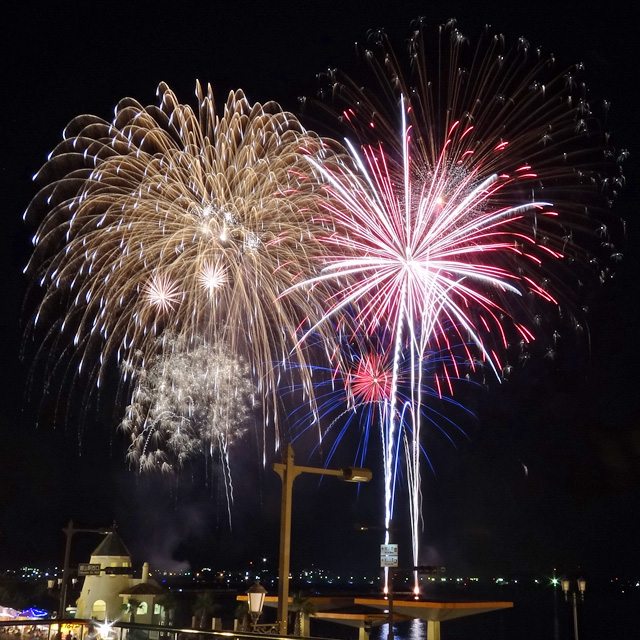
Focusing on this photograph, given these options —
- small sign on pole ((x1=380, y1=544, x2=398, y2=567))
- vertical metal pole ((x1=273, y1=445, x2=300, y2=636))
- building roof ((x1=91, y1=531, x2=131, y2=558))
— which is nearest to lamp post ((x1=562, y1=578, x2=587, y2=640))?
small sign on pole ((x1=380, y1=544, x2=398, y2=567))

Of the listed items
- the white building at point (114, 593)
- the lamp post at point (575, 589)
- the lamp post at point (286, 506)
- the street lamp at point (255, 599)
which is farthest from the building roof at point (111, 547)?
the lamp post at point (286, 506)

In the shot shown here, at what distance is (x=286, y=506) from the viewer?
1422 cm

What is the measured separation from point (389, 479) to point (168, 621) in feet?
121

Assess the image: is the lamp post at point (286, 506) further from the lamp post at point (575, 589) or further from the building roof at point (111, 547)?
the building roof at point (111, 547)

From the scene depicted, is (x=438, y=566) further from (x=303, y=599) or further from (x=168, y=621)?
(x=168, y=621)

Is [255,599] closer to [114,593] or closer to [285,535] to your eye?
[285,535]

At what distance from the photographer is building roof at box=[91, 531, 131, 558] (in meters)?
57.2

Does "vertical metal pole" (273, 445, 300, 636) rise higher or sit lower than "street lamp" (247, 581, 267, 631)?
higher

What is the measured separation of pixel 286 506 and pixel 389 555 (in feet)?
24.3

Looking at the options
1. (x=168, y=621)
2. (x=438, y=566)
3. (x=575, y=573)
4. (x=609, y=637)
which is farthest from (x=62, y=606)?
(x=609, y=637)

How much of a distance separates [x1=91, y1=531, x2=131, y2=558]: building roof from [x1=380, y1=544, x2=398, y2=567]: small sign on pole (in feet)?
135

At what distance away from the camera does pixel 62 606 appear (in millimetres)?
18859

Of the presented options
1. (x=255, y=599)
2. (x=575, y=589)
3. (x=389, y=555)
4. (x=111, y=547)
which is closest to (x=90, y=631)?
(x=255, y=599)

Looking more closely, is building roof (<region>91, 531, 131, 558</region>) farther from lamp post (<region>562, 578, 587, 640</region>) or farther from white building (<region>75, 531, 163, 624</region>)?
lamp post (<region>562, 578, 587, 640</region>)
